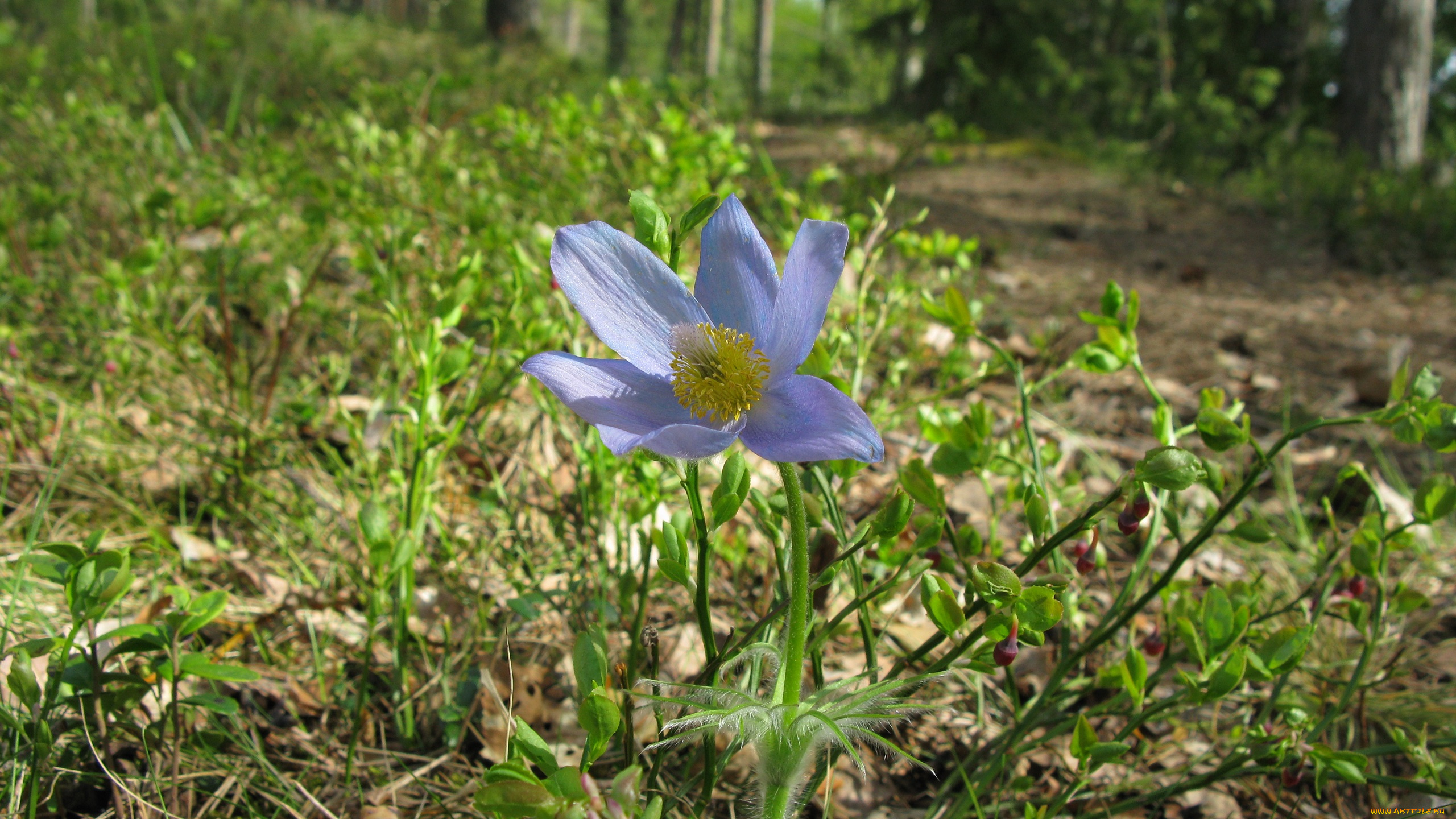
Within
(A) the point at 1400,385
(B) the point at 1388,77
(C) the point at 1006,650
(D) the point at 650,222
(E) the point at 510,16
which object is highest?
(E) the point at 510,16

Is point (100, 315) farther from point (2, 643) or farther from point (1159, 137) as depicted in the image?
point (1159, 137)

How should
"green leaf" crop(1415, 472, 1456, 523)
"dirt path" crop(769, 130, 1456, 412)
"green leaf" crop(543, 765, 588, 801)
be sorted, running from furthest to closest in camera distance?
"dirt path" crop(769, 130, 1456, 412) < "green leaf" crop(1415, 472, 1456, 523) < "green leaf" crop(543, 765, 588, 801)

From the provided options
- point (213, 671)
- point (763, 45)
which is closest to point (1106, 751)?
point (213, 671)

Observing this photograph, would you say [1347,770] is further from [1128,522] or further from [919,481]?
[919,481]

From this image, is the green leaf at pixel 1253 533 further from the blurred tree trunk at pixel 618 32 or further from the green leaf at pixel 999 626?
the blurred tree trunk at pixel 618 32

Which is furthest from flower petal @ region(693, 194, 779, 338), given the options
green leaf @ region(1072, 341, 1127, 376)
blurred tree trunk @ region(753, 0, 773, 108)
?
blurred tree trunk @ region(753, 0, 773, 108)

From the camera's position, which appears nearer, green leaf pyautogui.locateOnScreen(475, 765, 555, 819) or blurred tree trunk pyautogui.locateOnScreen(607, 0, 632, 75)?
green leaf pyautogui.locateOnScreen(475, 765, 555, 819)

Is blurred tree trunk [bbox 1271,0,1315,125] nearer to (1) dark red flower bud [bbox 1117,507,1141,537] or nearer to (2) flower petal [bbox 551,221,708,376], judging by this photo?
(1) dark red flower bud [bbox 1117,507,1141,537]
